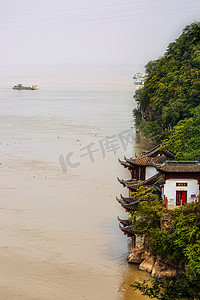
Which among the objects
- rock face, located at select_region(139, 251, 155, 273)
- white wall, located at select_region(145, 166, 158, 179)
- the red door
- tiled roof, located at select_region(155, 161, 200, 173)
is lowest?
rock face, located at select_region(139, 251, 155, 273)

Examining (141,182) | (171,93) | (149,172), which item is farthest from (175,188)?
(171,93)

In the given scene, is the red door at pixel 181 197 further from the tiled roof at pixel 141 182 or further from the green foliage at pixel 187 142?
the green foliage at pixel 187 142

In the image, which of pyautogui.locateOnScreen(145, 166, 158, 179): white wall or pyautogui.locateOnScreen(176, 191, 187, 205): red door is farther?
pyautogui.locateOnScreen(145, 166, 158, 179): white wall

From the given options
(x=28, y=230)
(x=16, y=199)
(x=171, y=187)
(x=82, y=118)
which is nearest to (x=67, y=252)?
(x=28, y=230)

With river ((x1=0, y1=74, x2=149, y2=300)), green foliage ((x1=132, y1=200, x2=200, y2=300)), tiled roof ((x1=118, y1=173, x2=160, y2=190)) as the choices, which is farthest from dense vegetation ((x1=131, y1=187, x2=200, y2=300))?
tiled roof ((x1=118, y1=173, x2=160, y2=190))

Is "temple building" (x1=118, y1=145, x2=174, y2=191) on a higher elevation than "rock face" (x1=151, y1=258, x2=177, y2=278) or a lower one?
higher

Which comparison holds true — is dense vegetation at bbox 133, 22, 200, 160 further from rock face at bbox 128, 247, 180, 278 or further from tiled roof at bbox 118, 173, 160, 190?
rock face at bbox 128, 247, 180, 278

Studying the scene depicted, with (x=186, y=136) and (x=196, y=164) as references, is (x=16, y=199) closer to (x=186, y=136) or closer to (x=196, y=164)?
(x=186, y=136)
